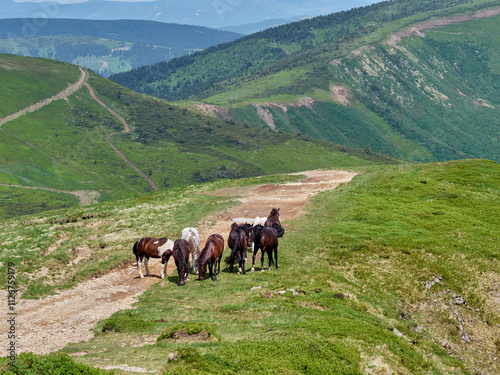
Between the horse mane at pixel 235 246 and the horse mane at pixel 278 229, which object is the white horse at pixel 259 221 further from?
the horse mane at pixel 235 246

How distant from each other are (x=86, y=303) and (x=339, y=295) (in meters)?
16.9

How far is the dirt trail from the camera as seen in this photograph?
22.6 meters

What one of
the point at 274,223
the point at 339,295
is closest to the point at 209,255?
the point at 339,295

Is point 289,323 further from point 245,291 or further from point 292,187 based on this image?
point 292,187

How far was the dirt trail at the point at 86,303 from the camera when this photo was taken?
22558 mm

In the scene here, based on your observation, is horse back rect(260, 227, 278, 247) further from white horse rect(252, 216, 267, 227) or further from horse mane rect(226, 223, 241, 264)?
white horse rect(252, 216, 267, 227)

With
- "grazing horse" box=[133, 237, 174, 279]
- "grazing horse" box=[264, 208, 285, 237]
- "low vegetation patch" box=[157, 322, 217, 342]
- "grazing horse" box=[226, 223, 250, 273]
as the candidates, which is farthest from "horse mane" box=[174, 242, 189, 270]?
"grazing horse" box=[264, 208, 285, 237]

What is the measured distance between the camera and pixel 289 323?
72.5ft

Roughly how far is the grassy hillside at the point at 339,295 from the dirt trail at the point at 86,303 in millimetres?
1383

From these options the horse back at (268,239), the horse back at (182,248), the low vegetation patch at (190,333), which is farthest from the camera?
the horse back at (268,239)

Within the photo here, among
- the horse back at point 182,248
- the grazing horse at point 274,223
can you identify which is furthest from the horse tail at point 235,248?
the grazing horse at point 274,223

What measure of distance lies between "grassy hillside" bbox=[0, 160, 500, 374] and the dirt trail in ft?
4.54

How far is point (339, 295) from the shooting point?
27.5 meters

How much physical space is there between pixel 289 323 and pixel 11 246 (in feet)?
110
